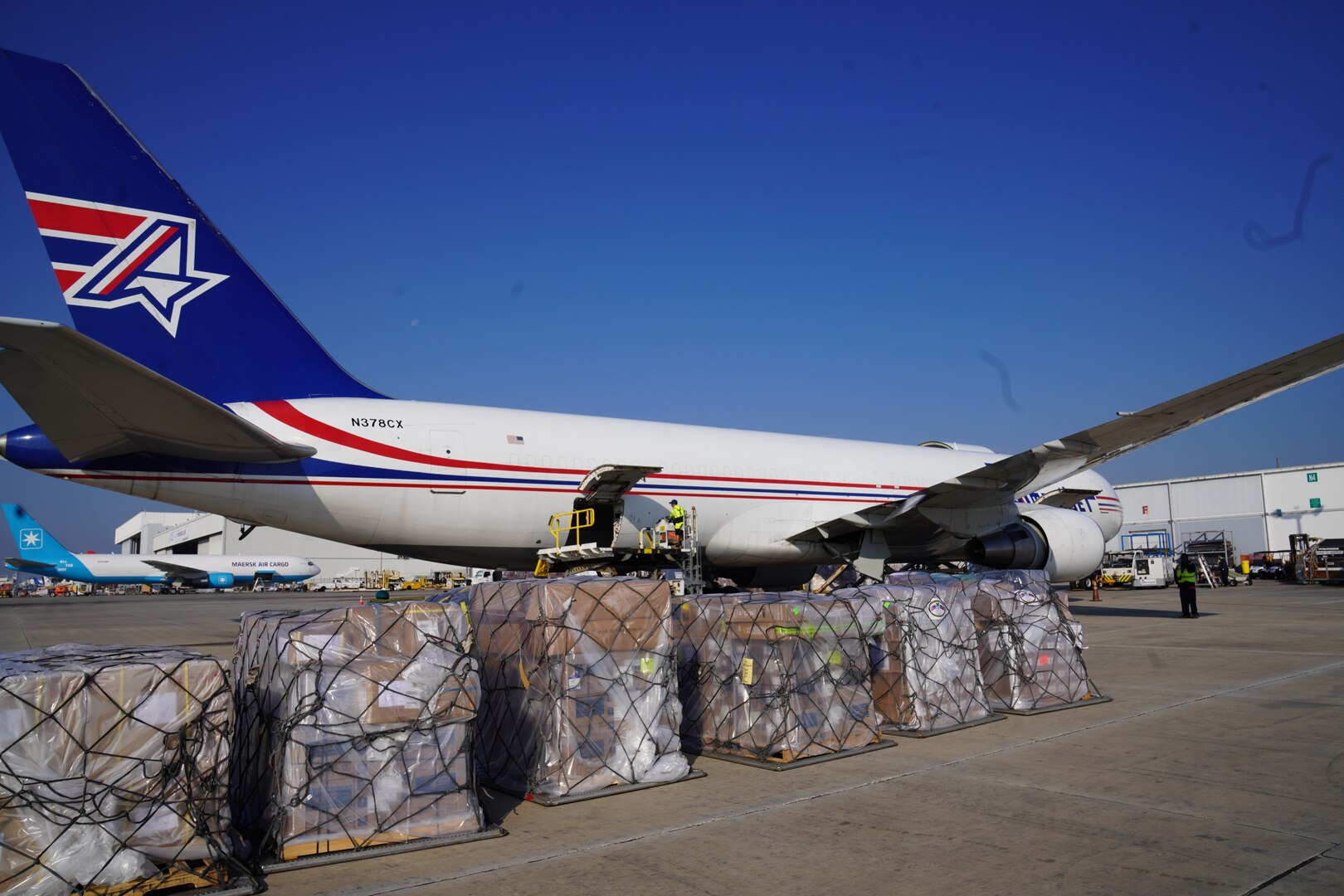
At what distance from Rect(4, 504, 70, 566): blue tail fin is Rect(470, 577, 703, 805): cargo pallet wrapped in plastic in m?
66.1

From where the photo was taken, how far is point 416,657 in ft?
17.5

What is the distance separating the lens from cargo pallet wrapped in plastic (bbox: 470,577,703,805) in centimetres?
598

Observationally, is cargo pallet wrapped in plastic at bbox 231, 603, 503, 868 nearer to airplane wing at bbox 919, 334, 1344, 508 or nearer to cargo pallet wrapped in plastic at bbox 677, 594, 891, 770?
cargo pallet wrapped in plastic at bbox 677, 594, 891, 770

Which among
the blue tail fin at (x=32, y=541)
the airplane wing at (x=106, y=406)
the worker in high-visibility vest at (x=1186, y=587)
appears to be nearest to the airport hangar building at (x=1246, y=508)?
the worker in high-visibility vest at (x=1186, y=587)

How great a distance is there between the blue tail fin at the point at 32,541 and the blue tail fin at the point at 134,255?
5906cm

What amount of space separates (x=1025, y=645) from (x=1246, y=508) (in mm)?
52808

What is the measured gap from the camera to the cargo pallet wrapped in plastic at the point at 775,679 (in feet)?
22.4

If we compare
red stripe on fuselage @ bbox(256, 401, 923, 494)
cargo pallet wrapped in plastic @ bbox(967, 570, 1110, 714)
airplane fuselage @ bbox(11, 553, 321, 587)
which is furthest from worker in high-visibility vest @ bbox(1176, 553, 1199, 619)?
airplane fuselage @ bbox(11, 553, 321, 587)

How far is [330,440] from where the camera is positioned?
12500mm

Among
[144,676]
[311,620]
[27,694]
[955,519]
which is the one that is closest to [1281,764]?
[311,620]

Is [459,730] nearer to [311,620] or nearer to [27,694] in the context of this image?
[311,620]

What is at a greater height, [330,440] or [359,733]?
[330,440]

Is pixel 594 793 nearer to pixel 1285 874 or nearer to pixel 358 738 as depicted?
pixel 358 738

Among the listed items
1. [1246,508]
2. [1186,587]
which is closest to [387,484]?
[1186,587]
